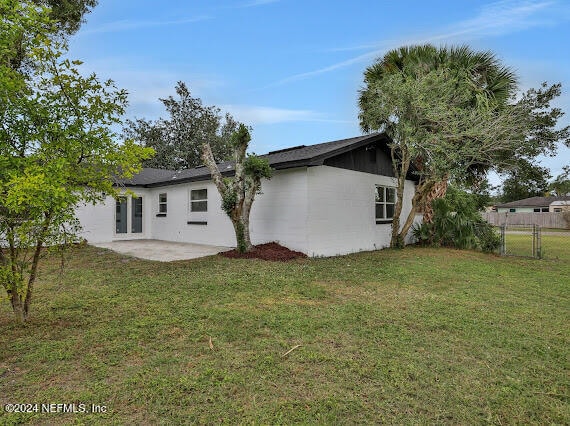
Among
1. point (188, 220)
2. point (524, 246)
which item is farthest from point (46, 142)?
point (524, 246)

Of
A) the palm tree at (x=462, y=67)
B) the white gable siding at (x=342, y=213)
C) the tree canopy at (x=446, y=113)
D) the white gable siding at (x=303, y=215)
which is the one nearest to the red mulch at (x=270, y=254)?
the white gable siding at (x=303, y=215)

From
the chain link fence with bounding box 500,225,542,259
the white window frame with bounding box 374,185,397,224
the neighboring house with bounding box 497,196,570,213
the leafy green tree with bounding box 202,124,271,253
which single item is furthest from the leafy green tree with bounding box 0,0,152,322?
the neighboring house with bounding box 497,196,570,213

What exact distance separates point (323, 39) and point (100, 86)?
935 cm

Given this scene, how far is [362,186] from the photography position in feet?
34.6

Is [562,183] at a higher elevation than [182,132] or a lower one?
lower

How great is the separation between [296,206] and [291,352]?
19.6 feet

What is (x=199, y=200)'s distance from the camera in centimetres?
1210

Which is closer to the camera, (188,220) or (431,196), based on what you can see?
(431,196)

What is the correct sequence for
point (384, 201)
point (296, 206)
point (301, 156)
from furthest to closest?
1. point (384, 201)
2. point (301, 156)
3. point (296, 206)

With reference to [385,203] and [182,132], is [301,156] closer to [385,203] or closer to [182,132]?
[385,203]

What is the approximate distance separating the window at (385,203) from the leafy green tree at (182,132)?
18162 millimetres

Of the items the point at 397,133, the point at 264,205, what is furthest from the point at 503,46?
the point at 264,205

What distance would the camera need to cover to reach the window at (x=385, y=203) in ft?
37.5

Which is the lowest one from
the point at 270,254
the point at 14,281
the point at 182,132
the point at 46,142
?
the point at 270,254
